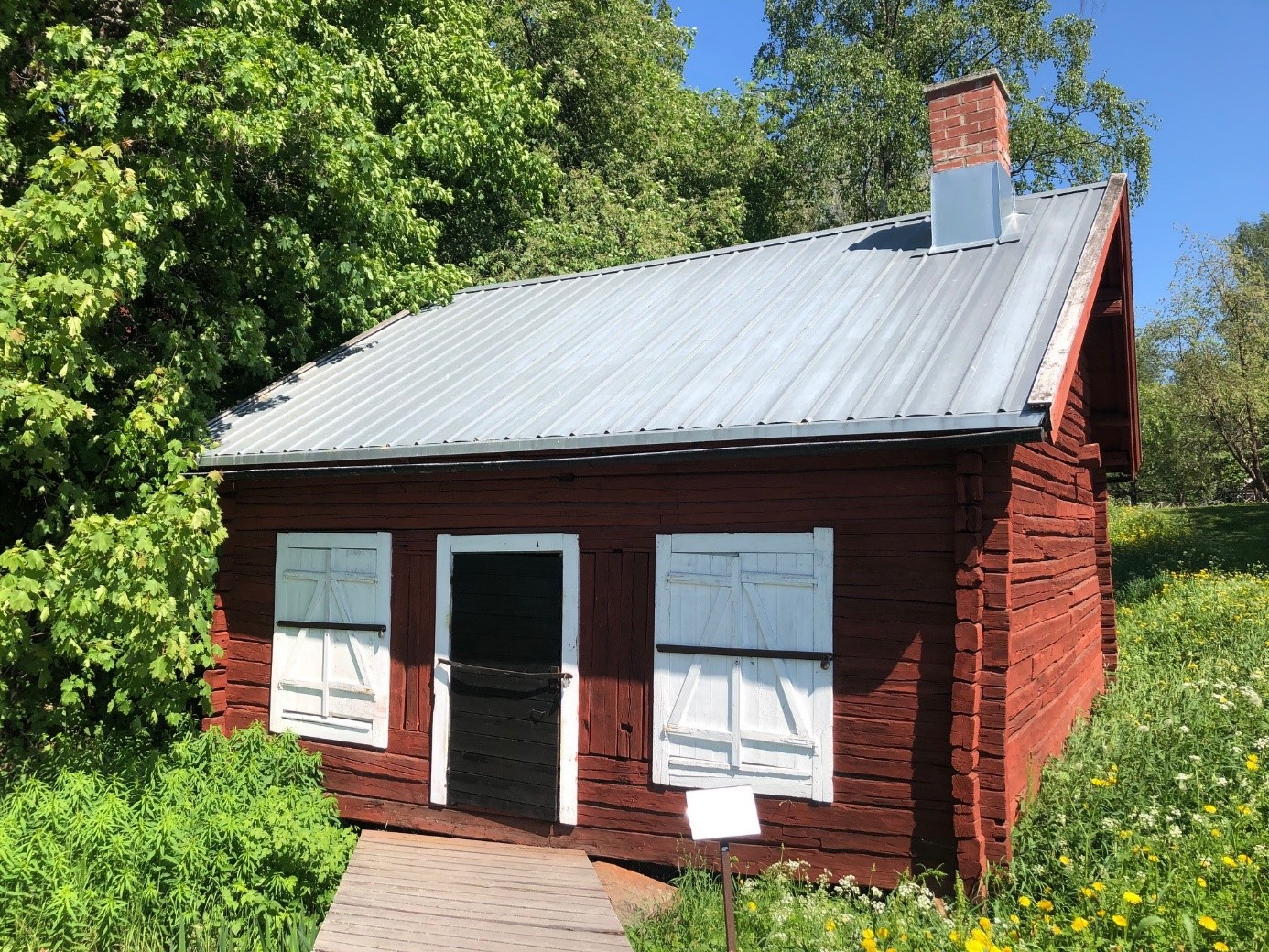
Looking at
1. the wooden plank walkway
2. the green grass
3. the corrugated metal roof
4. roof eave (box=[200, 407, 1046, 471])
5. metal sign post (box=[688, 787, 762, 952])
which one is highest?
the corrugated metal roof

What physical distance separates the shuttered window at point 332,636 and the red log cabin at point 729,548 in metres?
0.03

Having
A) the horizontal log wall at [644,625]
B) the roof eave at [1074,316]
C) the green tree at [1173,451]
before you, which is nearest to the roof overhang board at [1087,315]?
the roof eave at [1074,316]

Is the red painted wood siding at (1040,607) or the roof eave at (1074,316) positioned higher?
the roof eave at (1074,316)

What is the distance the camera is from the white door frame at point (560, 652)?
268 inches

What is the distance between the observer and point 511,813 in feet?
23.1

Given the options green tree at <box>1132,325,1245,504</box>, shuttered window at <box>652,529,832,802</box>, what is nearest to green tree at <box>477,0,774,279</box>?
→ shuttered window at <box>652,529,832,802</box>

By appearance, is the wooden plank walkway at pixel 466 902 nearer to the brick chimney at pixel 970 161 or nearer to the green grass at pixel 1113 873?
the green grass at pixel 1113 873

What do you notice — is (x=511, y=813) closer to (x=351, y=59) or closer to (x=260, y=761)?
(x=260, y=761)

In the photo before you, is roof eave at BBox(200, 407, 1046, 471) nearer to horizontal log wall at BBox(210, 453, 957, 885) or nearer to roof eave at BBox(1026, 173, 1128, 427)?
roof eave at BBox(1026, 173, 1128, 427)

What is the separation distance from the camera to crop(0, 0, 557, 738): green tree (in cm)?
636

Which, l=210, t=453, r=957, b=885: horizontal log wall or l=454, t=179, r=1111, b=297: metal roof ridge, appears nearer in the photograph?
l=210, t=453, r=957, b=885: horizontal log wall

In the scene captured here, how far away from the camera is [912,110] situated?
2381 centimetres

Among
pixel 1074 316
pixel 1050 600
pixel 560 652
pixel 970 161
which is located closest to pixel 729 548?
pixel 560 652

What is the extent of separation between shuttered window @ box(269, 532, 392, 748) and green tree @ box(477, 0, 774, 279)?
36.0ft
